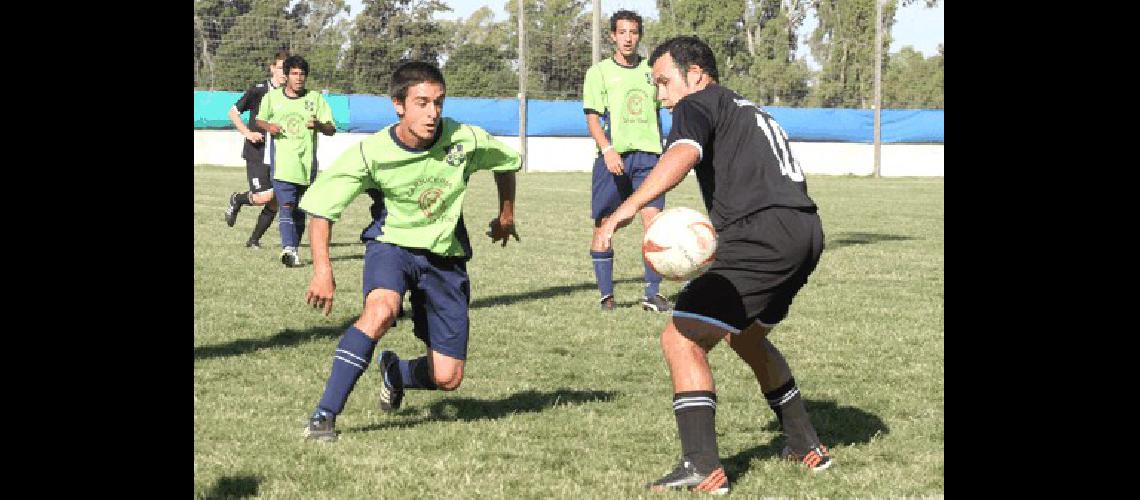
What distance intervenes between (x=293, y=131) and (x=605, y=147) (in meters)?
4.97

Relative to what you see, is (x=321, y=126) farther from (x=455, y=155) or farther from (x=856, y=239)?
(x=455, y=155)

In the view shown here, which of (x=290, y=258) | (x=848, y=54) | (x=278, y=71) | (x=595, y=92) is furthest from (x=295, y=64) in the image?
(x=848, y=54)

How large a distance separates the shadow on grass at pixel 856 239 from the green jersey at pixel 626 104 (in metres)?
6.06

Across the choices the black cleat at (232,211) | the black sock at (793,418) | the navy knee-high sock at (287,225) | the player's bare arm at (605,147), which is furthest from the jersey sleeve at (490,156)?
the black cleat at (232,211)

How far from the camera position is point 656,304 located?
10.5 meters

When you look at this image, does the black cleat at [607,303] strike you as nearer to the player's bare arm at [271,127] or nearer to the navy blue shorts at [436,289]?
the navy blue shorts at [436,289]

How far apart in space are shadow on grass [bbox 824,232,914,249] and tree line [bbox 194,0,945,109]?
62.8ft

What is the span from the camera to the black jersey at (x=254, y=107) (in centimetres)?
1473

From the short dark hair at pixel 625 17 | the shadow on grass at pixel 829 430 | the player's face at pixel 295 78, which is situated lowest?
the shadow on grass at pixel 829 430
